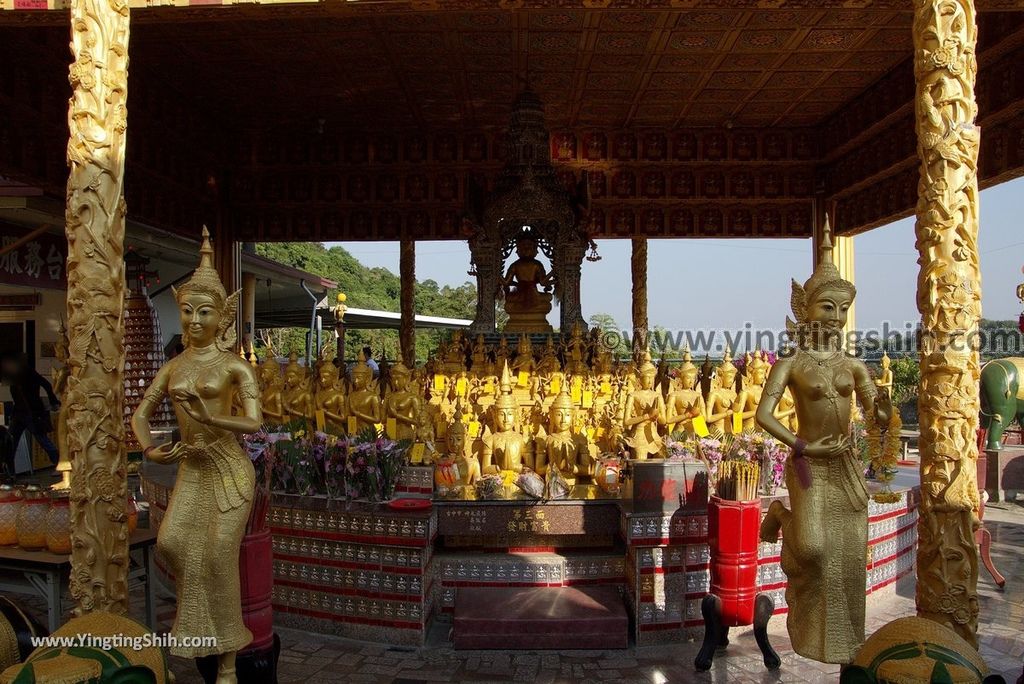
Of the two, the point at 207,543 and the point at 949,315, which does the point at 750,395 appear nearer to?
the point at 949,315

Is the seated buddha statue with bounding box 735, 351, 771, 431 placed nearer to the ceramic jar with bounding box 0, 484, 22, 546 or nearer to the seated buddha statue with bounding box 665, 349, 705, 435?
the seated buddha statue with bounding box 665, 349, 705, 435

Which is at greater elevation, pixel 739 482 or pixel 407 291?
pixel 407 291

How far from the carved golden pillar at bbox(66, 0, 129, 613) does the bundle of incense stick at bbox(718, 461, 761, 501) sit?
3.44 m

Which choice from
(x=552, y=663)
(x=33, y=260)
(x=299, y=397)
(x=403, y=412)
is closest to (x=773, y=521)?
(x=552, y=663)

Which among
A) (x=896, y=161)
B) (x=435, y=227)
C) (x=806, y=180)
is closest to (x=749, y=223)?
(x=806, y=180)

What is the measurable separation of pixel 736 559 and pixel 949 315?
70.4 inches

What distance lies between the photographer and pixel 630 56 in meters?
10.1

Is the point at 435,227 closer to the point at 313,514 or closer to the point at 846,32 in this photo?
the point at 846,32

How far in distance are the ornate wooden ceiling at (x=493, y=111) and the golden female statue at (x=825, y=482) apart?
2297 mm

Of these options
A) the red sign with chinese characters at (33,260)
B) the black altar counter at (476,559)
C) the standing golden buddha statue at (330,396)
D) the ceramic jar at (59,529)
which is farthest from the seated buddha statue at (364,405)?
the red sign with chinese characters at (33,260)

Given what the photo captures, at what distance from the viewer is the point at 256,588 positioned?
3660 mm

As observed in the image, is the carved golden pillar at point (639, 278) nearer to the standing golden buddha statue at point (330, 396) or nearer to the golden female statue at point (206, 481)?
the standing golden buddha statue at point (330, 396)

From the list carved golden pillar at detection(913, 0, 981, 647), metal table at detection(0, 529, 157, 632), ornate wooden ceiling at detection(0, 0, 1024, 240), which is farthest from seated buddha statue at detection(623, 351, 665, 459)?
metal table at detection(0, 529, 157, 632)

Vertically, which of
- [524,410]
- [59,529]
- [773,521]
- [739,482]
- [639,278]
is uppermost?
[639,278]
